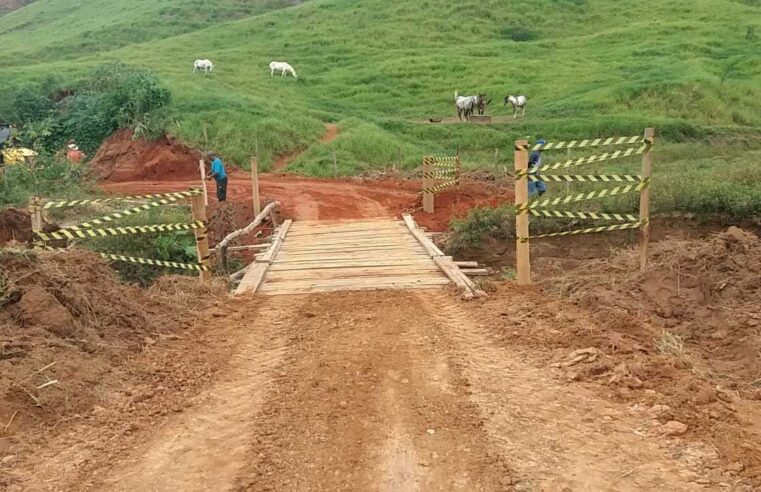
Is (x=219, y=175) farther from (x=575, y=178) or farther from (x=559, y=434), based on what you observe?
(x=559, y=434)

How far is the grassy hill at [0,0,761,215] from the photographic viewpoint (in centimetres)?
2588

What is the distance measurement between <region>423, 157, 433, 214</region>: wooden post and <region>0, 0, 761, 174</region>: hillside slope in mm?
7388

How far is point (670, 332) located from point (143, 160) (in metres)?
22.5

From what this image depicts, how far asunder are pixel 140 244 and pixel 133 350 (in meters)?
6.89

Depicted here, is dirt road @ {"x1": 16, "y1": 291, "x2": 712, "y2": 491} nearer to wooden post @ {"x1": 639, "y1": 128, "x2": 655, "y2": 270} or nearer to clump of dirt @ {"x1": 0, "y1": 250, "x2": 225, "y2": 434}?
clump of dirt @ {"x1": 0, "y1": 250, "x2": 225, "y2": 434}

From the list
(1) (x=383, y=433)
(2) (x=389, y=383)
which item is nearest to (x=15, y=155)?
(2) (x=389, y=383)

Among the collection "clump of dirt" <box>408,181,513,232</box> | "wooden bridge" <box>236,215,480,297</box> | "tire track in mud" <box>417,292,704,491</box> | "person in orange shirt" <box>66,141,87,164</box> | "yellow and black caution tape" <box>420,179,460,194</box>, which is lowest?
"clump of dirt" <box>408,181,513,232</box>

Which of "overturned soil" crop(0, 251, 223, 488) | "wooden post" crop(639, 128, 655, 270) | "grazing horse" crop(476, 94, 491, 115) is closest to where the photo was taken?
"overturned soil" crop(0, 251, 223, 488)

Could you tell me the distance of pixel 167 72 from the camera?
33281mm

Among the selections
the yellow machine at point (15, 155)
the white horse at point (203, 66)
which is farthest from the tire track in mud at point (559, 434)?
the white horse at point (203, 66)

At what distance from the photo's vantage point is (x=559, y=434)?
4.17m

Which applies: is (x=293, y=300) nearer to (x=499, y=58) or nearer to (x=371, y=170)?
(x=371, y=170)

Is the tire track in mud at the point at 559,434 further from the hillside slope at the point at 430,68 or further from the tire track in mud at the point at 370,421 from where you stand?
the hillside slope at the point at 430,68

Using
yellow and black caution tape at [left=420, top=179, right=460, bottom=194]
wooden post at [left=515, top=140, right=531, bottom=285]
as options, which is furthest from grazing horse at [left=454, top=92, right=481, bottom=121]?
wooden post at [left=515, top=140, right=531, bottom=285]
